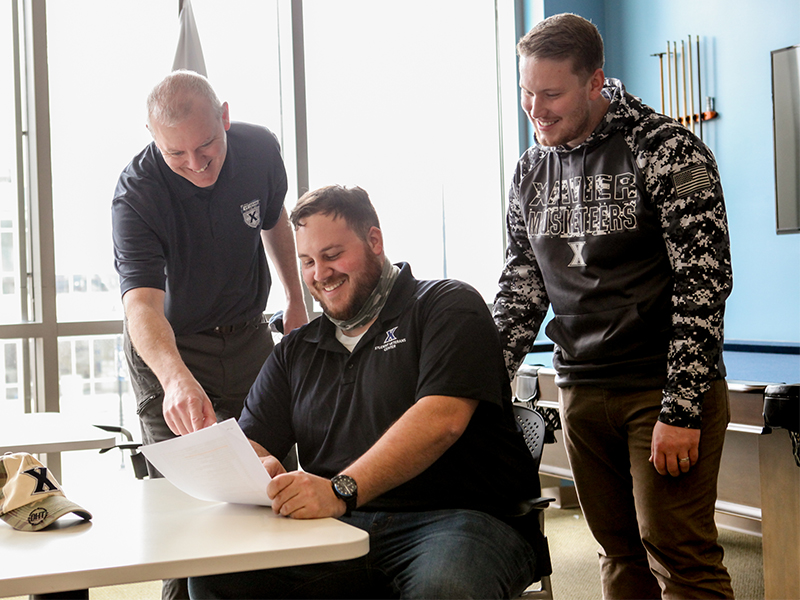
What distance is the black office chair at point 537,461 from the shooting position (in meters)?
1.58

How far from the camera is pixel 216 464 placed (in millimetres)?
1282

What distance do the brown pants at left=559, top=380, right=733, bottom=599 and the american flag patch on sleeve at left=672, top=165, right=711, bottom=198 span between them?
43 centimetres

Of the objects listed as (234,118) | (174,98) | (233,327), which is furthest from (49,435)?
(234,118)

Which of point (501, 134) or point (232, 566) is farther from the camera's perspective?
point (501, 134)

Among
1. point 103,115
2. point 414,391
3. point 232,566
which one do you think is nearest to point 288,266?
point 414,391

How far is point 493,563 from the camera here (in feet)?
4.68

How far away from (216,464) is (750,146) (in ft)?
11.3

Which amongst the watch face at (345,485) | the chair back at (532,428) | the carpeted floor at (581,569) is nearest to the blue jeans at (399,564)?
the watch face at (345,485)

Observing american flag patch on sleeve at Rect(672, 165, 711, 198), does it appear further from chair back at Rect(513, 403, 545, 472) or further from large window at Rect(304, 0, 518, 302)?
large window at Rect(304, 0, 518, 302)

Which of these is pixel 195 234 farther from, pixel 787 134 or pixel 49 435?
pixel 787 134

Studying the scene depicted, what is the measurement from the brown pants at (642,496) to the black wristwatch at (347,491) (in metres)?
0.73

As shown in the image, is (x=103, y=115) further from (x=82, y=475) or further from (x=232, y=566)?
(x=232, y=566)

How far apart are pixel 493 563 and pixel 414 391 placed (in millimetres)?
410

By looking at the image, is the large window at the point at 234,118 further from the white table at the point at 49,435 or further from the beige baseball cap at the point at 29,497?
the beige baseball cap at the point at 29,497
